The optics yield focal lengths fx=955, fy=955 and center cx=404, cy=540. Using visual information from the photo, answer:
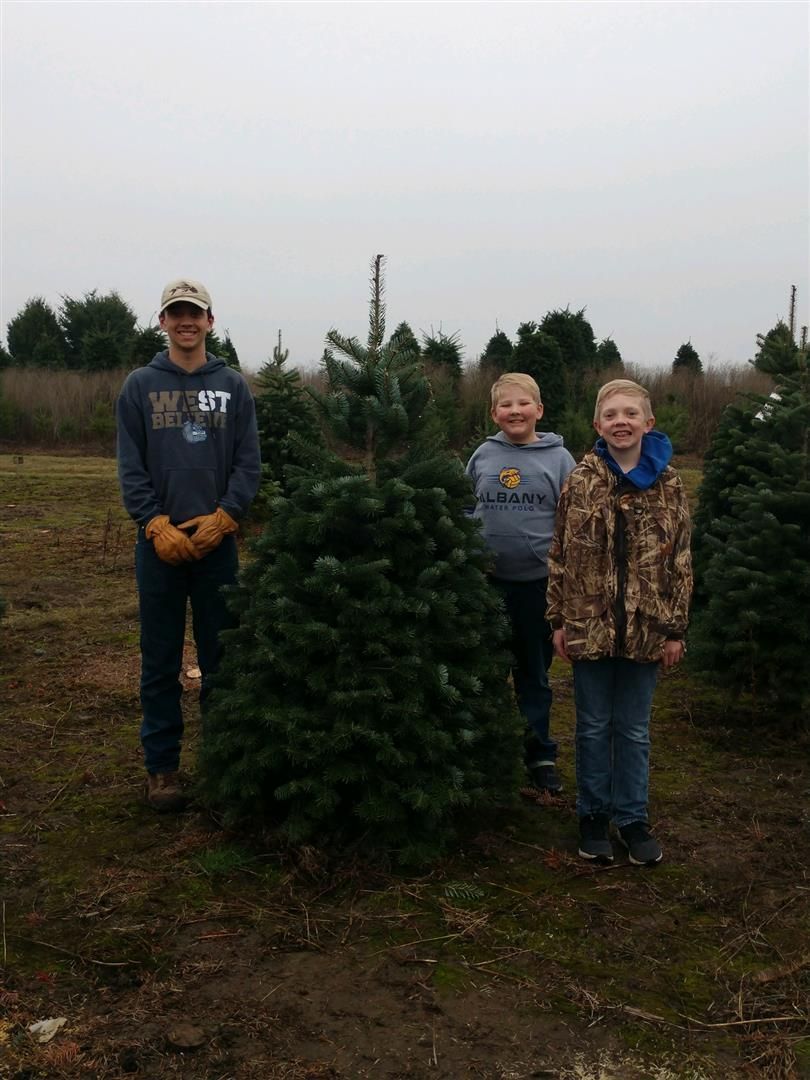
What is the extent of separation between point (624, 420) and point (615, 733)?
1.45 metres

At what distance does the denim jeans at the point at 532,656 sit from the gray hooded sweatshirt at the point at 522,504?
10 centimetres

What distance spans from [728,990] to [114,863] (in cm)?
261

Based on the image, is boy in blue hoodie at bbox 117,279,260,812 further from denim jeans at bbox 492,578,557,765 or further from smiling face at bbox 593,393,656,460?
smiling face at bbox 593,393,656,460

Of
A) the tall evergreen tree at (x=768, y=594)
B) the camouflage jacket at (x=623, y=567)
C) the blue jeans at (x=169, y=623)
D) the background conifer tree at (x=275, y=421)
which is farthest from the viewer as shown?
the background conifer tree at (x=275, y=421)

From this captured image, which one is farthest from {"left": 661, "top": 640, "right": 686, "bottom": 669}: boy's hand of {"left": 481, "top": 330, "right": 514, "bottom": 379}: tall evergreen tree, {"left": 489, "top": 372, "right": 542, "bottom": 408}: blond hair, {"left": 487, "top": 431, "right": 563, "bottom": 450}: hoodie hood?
{"left": 481, "top": 330, "right": 514, "bottom": 379}: tall evergreen tree

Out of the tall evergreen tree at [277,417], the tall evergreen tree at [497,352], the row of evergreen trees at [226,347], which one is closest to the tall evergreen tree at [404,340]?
the row of evergreen trees at [226,347]

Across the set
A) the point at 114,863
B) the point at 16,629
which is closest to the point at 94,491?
the point at 16,629

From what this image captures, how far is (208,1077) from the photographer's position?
2.90 meters

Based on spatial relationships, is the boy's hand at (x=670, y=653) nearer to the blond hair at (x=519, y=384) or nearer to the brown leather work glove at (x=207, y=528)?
the blond hair at (x=519, y=384)

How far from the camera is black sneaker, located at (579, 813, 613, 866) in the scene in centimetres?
431

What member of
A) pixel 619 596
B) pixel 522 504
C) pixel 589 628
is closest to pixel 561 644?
pixel 589 628

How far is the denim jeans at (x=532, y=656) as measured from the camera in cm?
497

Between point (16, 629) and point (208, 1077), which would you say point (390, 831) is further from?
point (16, 629)

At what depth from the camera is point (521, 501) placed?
4.91 meters
